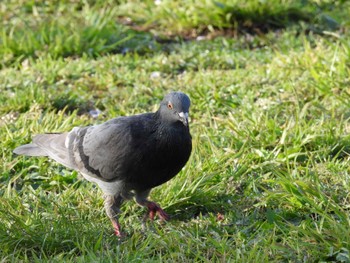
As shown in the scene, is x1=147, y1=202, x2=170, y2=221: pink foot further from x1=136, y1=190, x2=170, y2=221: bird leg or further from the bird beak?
the bird beak

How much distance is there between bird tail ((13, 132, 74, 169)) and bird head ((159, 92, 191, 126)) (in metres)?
0.85

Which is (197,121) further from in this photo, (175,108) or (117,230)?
(117,230)

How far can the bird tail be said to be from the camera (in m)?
5.16

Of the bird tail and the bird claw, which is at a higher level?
the bird tail

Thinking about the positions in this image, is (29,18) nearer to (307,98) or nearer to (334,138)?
(307,98)

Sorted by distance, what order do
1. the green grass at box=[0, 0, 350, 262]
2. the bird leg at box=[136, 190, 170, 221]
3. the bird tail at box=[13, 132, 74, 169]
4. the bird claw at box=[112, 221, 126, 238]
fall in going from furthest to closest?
the bird tail at box=[13, 132, 74, 169] < the bird leg at box=[136, 190, 170, 221] < the bird claw at box=[112, 221, 126, 238] < the green grass at box=[0, 0, 350, 262]

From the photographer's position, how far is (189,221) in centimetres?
493

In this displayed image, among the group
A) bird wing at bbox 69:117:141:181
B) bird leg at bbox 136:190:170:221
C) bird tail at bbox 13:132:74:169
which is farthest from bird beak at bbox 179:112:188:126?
bird tail at bbox 13:132:74:169

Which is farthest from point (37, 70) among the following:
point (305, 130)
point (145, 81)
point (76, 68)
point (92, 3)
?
point (305, 130)

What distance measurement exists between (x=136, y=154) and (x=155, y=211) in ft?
1.54

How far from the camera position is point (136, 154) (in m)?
4.62

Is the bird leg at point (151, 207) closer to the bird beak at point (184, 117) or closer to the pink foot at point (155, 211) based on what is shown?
the pink foot at point (155, 211)

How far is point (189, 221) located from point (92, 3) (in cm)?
513

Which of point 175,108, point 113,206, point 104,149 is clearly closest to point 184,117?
point 175,108
